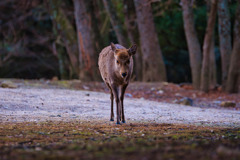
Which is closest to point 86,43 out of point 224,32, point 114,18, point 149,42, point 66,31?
point 114,18

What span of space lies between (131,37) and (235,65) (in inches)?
285

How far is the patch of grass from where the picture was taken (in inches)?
189

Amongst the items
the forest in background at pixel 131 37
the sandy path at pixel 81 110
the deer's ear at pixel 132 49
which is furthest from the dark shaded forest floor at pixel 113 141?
the forest in background at pixel 131 37

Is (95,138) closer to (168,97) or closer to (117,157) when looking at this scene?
(117,157)

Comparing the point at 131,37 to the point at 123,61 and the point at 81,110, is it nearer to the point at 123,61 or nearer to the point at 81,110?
the point at 81,110

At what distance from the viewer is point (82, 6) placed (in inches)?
914

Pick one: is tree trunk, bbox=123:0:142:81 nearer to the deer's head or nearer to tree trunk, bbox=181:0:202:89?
tree trunk, bbox=181:0:202:89

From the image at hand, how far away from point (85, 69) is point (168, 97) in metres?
6.40

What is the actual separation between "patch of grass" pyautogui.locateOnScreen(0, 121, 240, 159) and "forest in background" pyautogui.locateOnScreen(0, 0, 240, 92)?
8929 mm

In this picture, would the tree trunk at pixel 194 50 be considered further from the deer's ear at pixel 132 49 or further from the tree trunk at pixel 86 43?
the deer's ear at pixel 132 49

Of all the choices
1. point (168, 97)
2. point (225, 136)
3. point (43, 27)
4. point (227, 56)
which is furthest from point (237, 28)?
point (43, 27)

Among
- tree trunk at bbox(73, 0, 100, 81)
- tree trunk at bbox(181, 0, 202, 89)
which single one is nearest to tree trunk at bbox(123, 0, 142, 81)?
tree trunk at bbox(73, 0, 100, 81)

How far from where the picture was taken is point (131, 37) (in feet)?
79.4

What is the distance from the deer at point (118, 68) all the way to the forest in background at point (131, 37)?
24.7 feet
